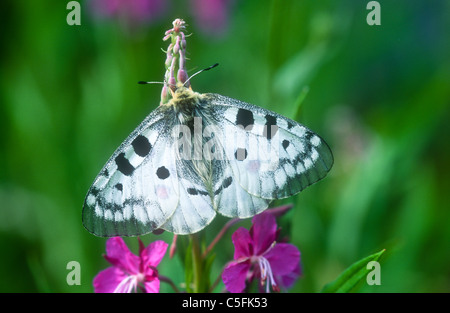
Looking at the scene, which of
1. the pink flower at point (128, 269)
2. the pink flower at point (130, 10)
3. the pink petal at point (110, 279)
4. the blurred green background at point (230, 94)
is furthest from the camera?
the pink flower at point (130, 10)

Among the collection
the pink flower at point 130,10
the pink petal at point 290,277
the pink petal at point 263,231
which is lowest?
the pink petal at point 290,277

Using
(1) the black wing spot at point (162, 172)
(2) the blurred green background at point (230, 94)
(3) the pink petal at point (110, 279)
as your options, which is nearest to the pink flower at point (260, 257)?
(1) the black wing spot at point (162, 172)

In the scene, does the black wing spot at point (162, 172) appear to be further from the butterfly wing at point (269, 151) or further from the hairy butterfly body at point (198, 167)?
the butterfly wing at point (269, 151)

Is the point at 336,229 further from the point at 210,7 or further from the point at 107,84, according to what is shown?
the point at 210,7

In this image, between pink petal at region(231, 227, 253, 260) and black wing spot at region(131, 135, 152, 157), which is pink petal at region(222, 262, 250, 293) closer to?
pink petal at region(231, 227, 253, 260)

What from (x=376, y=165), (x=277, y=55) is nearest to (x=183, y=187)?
(x=277, y=55)

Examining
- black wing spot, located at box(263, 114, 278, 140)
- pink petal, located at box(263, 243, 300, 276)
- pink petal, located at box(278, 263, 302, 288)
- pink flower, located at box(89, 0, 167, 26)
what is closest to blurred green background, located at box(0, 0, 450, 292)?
pink flower, located at box(89, 0, 167, 26)

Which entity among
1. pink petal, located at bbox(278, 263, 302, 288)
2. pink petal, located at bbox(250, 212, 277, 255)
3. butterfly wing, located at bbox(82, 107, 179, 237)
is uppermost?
butterfly wing, located at bbox(82, 107, 179, 237)
